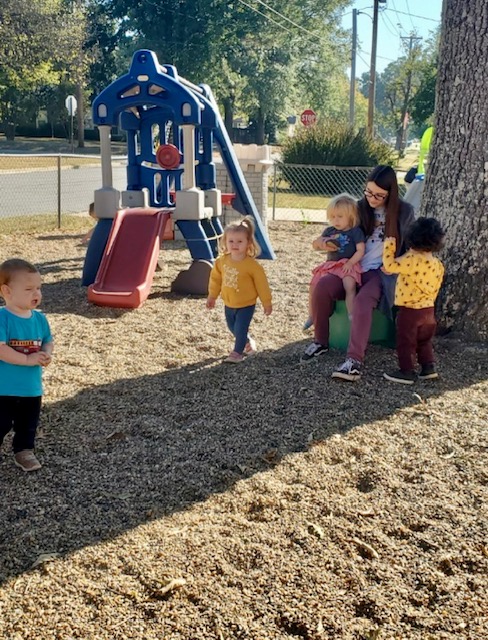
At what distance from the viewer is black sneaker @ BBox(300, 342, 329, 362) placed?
505cm

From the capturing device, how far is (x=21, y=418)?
3.40m

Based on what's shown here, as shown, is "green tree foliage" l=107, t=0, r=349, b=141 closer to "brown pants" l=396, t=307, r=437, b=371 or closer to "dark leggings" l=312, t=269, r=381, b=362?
"dark leggings" l=312, t=269, r=381, b=362

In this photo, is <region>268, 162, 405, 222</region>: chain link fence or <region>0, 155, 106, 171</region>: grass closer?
<region>268, 162, 405, 222</region>: chain link fence

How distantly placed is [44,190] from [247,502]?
1757 centimetres

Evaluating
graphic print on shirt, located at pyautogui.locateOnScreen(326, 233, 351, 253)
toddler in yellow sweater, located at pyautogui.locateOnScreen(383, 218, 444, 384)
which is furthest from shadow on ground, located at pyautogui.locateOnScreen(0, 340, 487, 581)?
graphic print on shirt, located at pyautogui.locateOnScreen(326, 233, 351, 253)

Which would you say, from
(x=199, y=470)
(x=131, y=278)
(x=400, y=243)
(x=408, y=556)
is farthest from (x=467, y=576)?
(x=131, y=278)

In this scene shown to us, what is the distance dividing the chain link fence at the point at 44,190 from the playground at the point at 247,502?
5.98m

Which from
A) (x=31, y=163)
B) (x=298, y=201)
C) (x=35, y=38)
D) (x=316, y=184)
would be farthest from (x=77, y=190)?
(x=35, y=38)

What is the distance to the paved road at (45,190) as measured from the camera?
15.2m

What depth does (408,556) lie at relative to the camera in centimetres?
271

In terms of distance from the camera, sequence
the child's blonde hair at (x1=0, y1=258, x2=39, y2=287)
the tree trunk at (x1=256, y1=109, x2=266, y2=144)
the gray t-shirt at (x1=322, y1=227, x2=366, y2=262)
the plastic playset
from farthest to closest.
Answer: the tree trunk at (x1=256, y1=109, x2=266, y2=144) < the plastic playset < the gray t-shirt at (x1=322, y1=227, x2=366, y2=262) < the child's blonde hair at (x1=0, y1=258, x2=39, y2=287)

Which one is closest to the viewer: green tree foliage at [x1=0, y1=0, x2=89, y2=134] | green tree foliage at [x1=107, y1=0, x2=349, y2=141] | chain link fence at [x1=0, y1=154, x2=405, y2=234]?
chain link fence at [x1=0, y1=154, x2=405, y2=234]

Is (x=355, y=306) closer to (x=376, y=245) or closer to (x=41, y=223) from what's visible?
(x=376, y=245)

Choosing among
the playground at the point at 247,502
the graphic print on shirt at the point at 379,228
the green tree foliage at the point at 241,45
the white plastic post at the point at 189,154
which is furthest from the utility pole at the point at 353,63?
the playground at the point at 247,502
